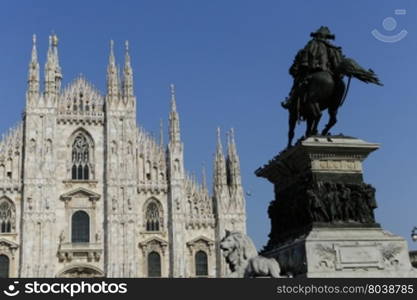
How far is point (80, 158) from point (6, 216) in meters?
6.10

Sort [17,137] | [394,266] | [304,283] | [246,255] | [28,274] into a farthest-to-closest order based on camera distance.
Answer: [17,137], [28,274], [246,255], [394,266], [304,283]

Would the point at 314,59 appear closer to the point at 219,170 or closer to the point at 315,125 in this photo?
the point at 315,125

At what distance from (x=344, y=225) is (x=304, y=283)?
1.52 m

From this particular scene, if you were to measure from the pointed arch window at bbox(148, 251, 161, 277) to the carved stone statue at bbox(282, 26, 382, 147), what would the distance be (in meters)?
33.2

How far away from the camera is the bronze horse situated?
9.61 m

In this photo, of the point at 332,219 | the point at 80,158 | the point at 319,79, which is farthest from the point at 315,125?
the point at 80,158

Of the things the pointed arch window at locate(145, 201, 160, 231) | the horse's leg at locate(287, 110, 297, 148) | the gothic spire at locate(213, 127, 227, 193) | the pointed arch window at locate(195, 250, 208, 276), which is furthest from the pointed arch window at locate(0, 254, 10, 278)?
the horse's leg at locate(287, 110, 297, 148)

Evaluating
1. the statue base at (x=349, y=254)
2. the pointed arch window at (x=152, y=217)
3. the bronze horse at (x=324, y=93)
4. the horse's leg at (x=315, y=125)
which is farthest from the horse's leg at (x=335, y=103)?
the pointed arch window at (x=152, y=217)

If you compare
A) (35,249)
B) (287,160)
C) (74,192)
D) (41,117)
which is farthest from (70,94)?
(287,160)

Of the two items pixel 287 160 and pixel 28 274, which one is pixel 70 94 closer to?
pixel 28 274

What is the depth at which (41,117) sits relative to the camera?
4209 cm

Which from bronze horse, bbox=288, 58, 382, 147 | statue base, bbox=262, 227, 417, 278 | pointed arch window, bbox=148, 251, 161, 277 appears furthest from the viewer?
pointed arch window, bbox=148, 251, 161, 277

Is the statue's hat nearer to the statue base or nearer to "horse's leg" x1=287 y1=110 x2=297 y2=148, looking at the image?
"horse's leg" x1=287 y1=110 x2=297 y2=148

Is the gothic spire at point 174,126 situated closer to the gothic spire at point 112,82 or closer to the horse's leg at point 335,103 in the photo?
the gothic spire at point 112,82
